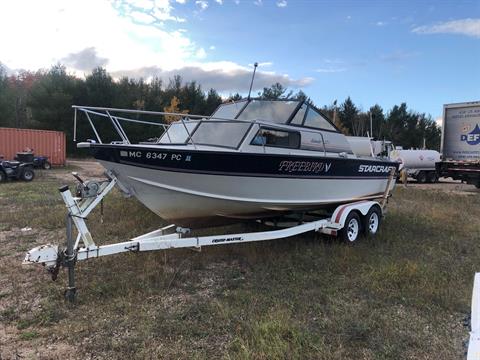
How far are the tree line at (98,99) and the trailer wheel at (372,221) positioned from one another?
61.6ft

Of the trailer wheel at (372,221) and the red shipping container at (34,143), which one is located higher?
the red shipping container at (34,143)

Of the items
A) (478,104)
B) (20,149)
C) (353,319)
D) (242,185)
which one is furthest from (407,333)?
(20,149)

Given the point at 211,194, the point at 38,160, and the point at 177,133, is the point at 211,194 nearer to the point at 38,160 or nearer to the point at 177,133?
the point at 177,133

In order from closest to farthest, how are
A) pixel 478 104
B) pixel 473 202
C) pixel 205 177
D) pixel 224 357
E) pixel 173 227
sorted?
pixel 224 357 → pixel 205 177 → pixel 173 227 → pixel 473 202 → pixel 478 104

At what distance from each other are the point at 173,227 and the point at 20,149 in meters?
22.7

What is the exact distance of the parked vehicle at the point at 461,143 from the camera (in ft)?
58.3

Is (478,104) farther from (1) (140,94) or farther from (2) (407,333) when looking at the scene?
(1) (140,94)

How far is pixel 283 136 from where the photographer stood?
634 centimetres

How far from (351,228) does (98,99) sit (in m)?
36.1

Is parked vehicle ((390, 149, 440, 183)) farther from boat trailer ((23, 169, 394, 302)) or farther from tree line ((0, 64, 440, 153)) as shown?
boat trailer ((23, 169, 394, 302))

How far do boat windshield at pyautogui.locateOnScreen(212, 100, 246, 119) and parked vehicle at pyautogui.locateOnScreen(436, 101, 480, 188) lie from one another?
1413 cm

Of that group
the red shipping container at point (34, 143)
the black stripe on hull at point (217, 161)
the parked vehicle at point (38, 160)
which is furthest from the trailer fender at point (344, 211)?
the red shipping container at point (34, 143)

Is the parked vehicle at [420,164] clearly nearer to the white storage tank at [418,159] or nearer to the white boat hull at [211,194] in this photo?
the white storage tank at [418,159]

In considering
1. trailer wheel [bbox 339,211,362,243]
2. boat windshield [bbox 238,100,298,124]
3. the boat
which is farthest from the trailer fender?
boat windshield [bbox 238,100,298,124]
